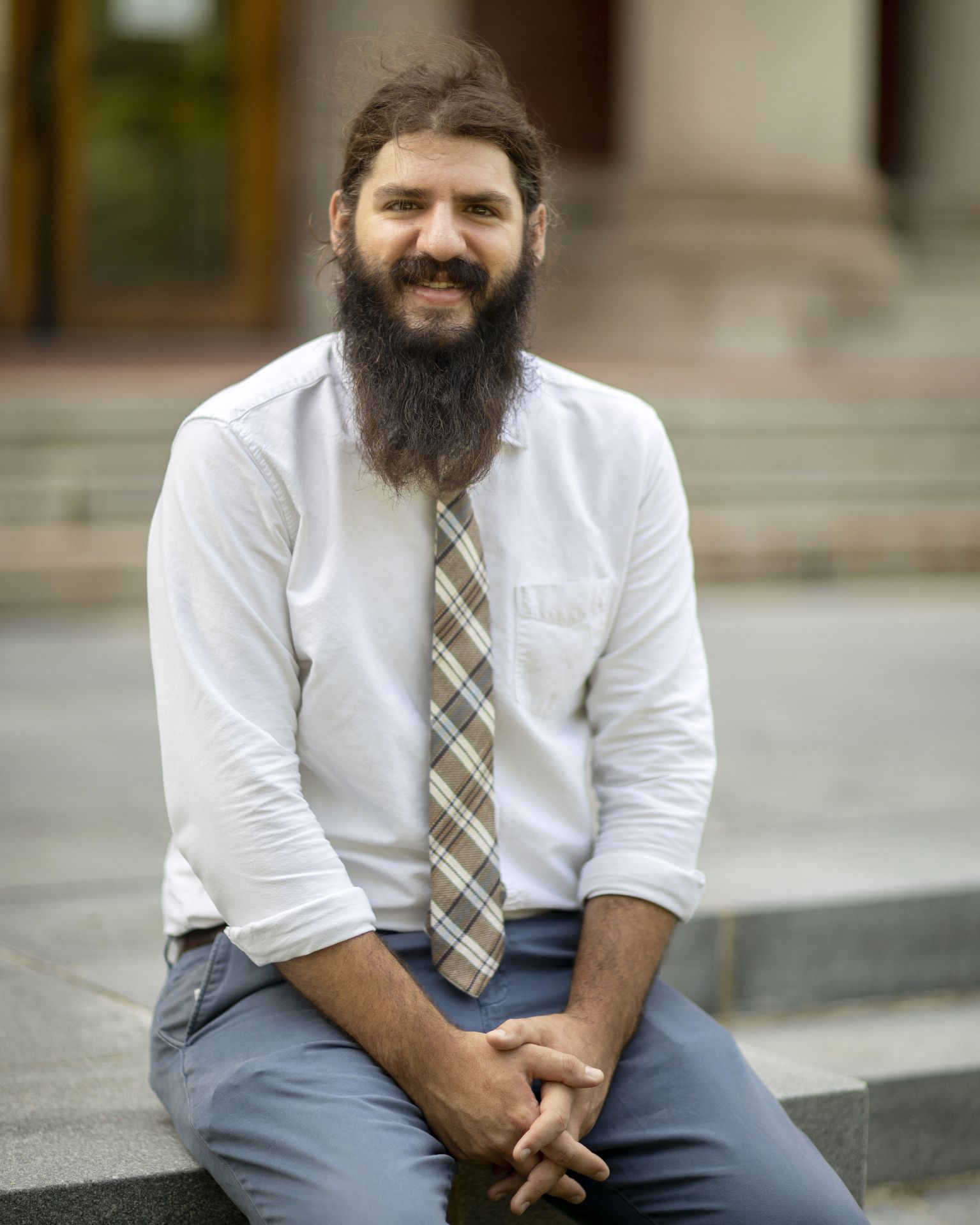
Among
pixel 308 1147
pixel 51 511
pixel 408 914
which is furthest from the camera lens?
pixel 51 511

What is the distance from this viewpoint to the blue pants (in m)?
1.95

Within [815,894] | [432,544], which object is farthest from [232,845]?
[815,894]

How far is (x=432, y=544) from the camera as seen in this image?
91.2 inches

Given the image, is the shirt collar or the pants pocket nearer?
the pants pocket

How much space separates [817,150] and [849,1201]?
11.5 metres

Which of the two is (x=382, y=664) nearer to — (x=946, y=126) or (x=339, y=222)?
(x=339, y=222)

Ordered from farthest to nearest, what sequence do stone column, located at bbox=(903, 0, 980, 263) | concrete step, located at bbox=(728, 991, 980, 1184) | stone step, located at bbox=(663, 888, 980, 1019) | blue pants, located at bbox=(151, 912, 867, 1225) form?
1. stone column, located at bbox=(903, 0, 980, 263)
2. stone step, located at bbox=(663, 888, 980, 1019)
3. concrete step, located at bbox=(728, 991, 980, 1184)
4. blue pants, located at bbox=(151, 912, 867, 1225)

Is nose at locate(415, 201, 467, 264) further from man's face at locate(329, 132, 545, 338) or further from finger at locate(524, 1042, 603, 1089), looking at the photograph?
finger at locate(524, 1042, 603, 1089)

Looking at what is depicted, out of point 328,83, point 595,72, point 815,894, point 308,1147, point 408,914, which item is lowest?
point 815,894

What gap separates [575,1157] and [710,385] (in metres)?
8.72

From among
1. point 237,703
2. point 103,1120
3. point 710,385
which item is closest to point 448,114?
point 237,703

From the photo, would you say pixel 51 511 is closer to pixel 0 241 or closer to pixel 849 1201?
pixel 0 241

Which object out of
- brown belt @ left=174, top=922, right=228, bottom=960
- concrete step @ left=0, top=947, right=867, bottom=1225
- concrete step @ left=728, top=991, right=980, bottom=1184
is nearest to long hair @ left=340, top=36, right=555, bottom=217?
brown belt @ left=174, top=922, right=228, bottom=960

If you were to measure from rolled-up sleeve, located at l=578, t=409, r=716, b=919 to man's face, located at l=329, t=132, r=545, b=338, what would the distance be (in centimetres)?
36
